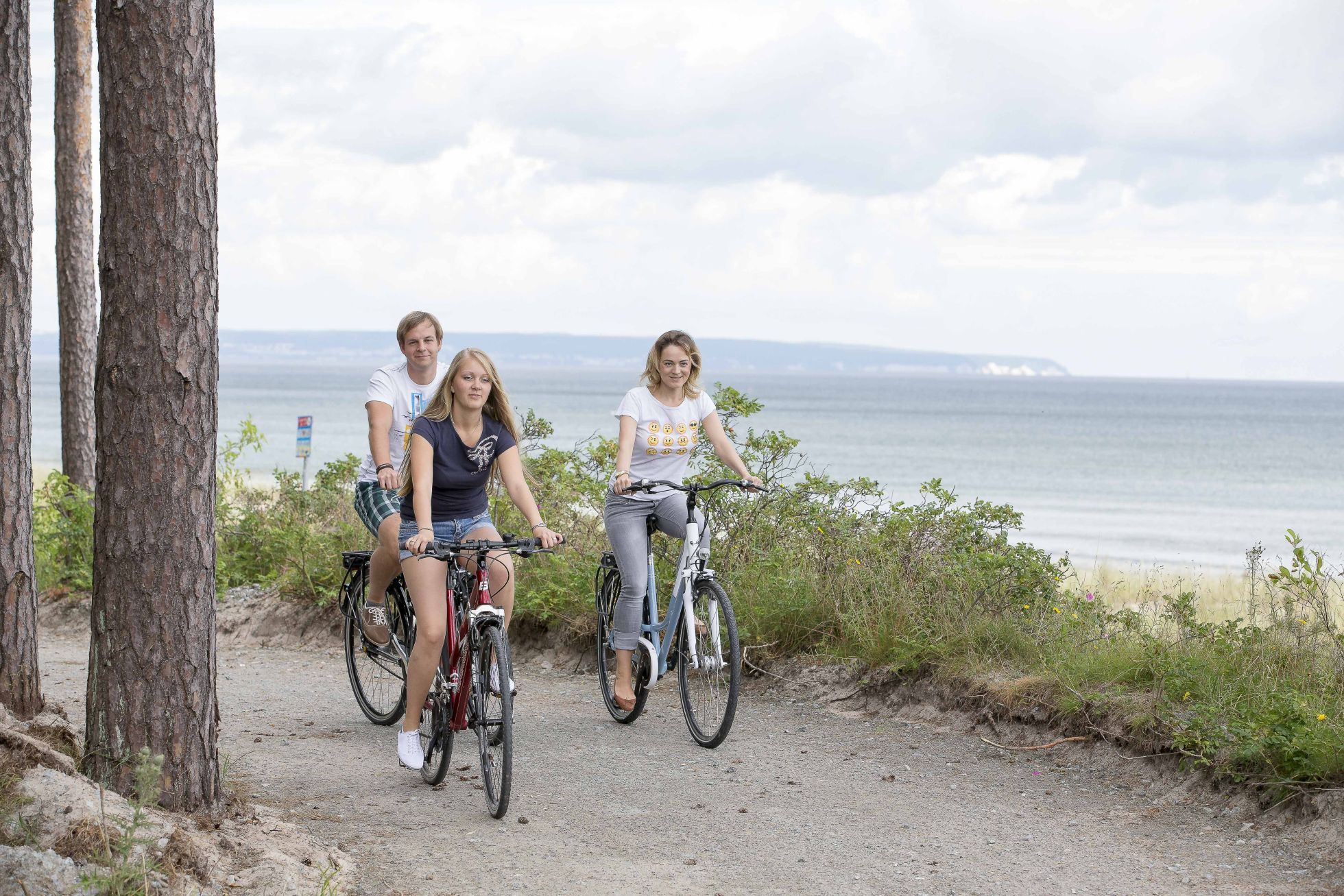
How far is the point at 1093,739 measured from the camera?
645cm

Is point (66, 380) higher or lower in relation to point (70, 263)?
lower

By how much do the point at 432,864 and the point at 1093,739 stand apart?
338 centimetres

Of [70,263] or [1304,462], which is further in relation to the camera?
[1304,462]

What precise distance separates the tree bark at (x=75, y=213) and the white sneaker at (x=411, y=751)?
273 inches

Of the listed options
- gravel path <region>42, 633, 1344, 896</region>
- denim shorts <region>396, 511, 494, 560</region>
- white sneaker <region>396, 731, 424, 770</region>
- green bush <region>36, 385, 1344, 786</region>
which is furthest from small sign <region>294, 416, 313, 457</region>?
white sneaker <region>396, 731, 424, 770</region>

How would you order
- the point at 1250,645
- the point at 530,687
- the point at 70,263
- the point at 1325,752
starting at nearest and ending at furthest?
the point at 1325,752 → the point at 1250,645 → the point at 530,687 → the point at 70,263

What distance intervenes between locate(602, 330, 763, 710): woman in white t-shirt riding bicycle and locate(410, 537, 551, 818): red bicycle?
1.25 m

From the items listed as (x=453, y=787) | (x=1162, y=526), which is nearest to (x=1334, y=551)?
(x=1162, y=526)

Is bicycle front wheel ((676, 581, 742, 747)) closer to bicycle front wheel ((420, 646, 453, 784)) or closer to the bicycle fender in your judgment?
the bicycle fender

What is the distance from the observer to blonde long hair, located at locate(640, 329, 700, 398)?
6992mm

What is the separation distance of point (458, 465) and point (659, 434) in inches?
54.9

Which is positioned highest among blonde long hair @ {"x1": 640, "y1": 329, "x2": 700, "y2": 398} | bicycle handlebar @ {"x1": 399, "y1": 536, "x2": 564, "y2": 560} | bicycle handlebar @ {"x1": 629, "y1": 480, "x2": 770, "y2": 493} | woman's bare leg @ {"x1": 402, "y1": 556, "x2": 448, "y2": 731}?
blonde long hair @ {"x1": 640, "y1": 329, "x2": 700, "y2": 398}

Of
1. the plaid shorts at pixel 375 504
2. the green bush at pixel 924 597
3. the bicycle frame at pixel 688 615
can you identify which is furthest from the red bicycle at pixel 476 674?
the green bush at pixel 924 597

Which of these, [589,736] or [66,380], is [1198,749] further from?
[66,380]
